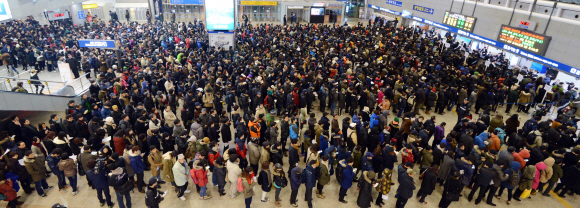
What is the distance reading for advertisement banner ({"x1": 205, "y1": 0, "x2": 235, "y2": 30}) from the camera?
19.1 meters

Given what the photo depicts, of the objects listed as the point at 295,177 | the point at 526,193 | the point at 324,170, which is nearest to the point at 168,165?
the point at 295,177

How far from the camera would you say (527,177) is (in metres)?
7.03

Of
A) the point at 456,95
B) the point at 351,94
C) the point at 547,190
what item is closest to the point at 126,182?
the point at 351,94

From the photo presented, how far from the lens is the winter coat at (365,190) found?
6.31 meters

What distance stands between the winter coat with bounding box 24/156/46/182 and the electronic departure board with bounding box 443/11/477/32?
22.2 m

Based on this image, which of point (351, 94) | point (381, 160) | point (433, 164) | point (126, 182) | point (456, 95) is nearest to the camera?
point (126, 182)

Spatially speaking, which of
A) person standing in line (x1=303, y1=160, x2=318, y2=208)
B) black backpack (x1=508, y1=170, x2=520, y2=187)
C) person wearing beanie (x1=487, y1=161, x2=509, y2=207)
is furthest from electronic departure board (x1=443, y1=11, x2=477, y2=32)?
person standing in line (x1=303, y1=160, x2=318, y2=208)

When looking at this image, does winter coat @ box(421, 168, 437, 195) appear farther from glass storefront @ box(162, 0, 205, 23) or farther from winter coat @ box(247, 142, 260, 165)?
glass storefront @ box(162, 0, 205, 23)

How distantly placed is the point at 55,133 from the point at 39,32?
18.8 metres

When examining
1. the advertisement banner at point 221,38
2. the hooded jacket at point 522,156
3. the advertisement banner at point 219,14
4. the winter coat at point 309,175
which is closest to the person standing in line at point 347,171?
the winter coat at point 309,175

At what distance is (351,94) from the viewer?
1141 centimetres

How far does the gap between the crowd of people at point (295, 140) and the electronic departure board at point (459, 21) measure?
15.8 ft

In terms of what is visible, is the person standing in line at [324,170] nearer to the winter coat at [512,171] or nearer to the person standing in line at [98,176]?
the winter coat at [512,171]

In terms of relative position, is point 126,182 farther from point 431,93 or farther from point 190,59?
point 431,93
